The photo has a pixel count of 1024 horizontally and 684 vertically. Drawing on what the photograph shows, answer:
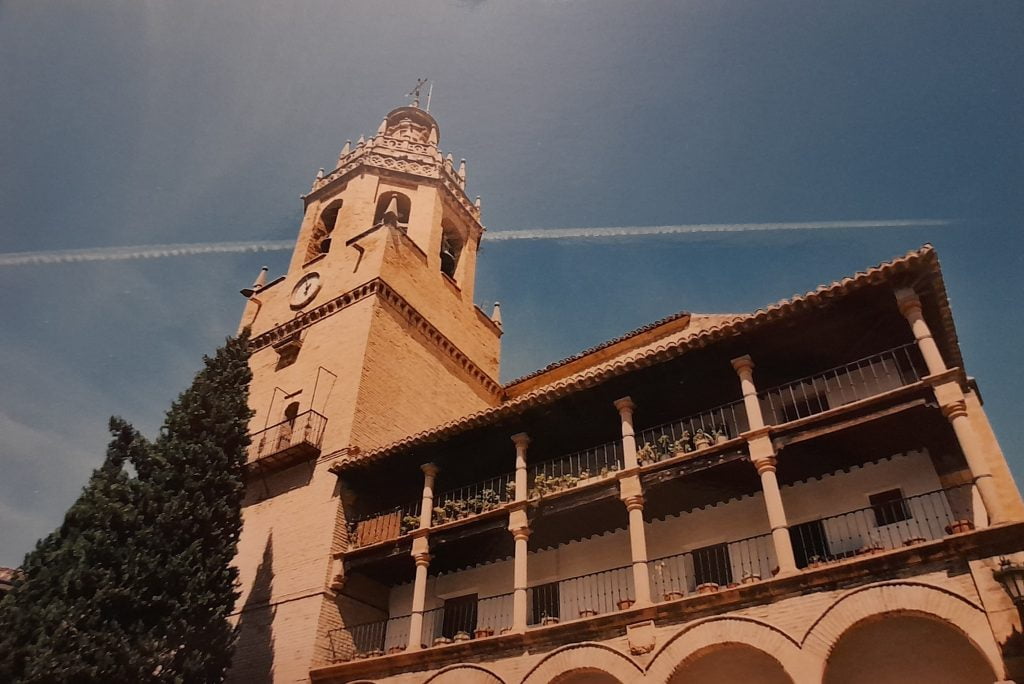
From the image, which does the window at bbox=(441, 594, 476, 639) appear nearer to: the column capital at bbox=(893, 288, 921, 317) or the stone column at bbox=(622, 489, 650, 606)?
the stone column at bbox=(622, 489, 650, 606)

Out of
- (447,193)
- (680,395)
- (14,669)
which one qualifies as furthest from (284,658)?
(447,193)

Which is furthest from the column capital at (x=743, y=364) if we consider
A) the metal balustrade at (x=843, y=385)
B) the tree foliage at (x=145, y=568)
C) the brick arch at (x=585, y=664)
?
the tree foliage at (x=145, y=568)

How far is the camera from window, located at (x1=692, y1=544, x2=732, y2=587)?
39.0 ft

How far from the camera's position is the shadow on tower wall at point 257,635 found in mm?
14148

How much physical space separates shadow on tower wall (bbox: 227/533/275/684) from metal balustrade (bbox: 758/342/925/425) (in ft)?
33.6

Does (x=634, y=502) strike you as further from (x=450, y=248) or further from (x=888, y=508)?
(x=450, y=248)

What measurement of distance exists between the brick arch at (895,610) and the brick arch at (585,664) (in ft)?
7.98

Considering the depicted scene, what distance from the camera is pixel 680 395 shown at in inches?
520

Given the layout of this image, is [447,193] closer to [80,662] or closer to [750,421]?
[750,421]

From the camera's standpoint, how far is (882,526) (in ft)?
35.8

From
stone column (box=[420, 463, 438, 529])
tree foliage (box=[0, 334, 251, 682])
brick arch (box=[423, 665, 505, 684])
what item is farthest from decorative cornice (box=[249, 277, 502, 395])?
brick arch (box=[423, 665, 505, 684])

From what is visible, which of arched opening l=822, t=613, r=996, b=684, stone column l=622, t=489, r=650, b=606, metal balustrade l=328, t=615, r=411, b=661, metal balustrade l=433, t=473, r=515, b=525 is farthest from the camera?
metal balustrade l=433, t=473, r=515, b=525

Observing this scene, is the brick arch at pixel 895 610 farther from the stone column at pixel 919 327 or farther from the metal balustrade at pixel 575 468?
the metal balustrade at pixel 575 468

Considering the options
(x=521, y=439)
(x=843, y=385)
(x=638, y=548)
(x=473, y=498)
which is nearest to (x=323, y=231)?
(x=473, y=498)
